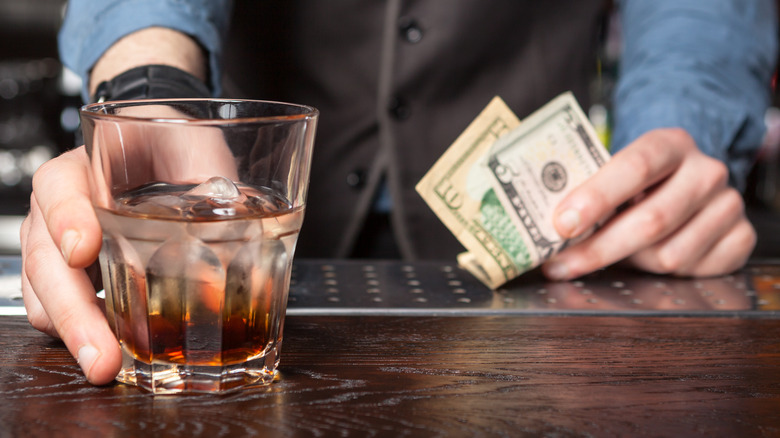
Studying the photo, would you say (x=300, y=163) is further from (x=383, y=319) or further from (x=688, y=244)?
(x=688, y=244)

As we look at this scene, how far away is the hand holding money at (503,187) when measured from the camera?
40.3 inches

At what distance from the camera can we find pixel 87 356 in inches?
22.6

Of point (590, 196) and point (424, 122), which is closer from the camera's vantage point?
point (590, 196)

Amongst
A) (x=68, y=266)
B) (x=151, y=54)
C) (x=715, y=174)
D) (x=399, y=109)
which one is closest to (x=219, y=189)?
(x=68, y=266)

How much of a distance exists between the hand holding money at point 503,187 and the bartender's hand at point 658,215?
0.14 feet

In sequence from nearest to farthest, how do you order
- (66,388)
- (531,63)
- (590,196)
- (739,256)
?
(66,388) → (590,196) → (739,256) → (531,63)

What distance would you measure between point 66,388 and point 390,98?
0.99 metres

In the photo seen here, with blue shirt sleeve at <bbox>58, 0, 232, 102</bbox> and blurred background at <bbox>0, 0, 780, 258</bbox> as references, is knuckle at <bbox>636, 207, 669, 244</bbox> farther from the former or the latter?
blurred background at <bbox>0, 0, 780, 258</bbox>

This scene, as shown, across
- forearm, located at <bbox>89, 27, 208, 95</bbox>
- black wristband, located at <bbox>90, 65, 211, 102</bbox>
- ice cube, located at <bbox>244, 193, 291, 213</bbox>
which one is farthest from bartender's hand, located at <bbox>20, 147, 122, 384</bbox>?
forearm, located at <bbox>89, 27, 208, 95</bbox>

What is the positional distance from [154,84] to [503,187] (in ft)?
1.64

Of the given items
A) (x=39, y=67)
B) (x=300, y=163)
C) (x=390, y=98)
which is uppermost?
(x=300, y=163)

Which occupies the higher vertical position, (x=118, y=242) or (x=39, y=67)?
(x=118, y=242)

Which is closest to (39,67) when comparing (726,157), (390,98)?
(390,98)

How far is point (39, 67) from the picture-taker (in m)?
3.32
